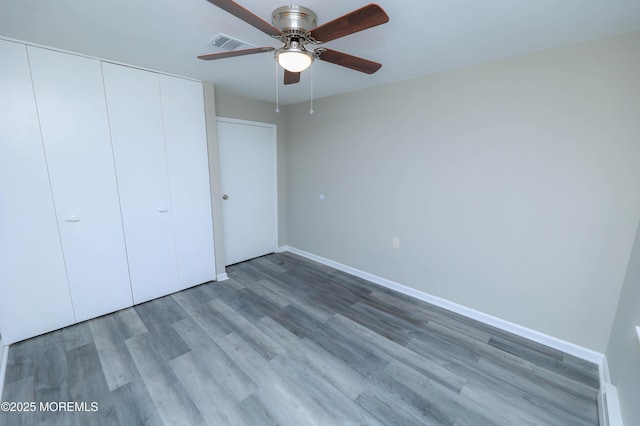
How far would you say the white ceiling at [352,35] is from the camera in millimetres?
1461

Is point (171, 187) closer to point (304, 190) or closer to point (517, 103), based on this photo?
point (304, 190)

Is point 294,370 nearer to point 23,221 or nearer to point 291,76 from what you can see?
point 291,76

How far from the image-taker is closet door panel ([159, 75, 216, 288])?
A: 2.74 metres

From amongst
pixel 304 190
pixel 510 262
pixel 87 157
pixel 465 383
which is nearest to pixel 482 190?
pixel 510 262

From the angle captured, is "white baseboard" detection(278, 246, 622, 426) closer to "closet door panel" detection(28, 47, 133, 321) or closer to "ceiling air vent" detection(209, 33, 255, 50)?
"closet door panel" detection(28, 47, 133, 321)

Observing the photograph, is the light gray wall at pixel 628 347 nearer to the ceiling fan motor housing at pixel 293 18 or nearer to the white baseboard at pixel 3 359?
the ceiling fan motor housing at pixel 293 18

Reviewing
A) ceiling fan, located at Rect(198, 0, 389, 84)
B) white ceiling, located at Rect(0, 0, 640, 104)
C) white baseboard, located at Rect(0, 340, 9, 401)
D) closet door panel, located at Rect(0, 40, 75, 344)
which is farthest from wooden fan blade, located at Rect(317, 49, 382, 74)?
white baseboard, located at Rect(0, 340, 9, 401)

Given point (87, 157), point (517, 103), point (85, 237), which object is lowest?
point (85, 237)

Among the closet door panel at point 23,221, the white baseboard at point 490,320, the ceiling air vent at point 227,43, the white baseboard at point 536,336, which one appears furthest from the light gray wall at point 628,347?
the closet door panel at point 23,221

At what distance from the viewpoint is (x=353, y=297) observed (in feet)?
9.78

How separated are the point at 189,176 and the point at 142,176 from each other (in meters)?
0.45

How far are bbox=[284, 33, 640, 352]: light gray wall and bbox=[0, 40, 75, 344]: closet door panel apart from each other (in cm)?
295

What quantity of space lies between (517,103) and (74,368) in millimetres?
4039

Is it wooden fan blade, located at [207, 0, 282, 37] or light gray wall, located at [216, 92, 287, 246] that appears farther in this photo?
light gray wall, located at [216, 92, 287, 246]
